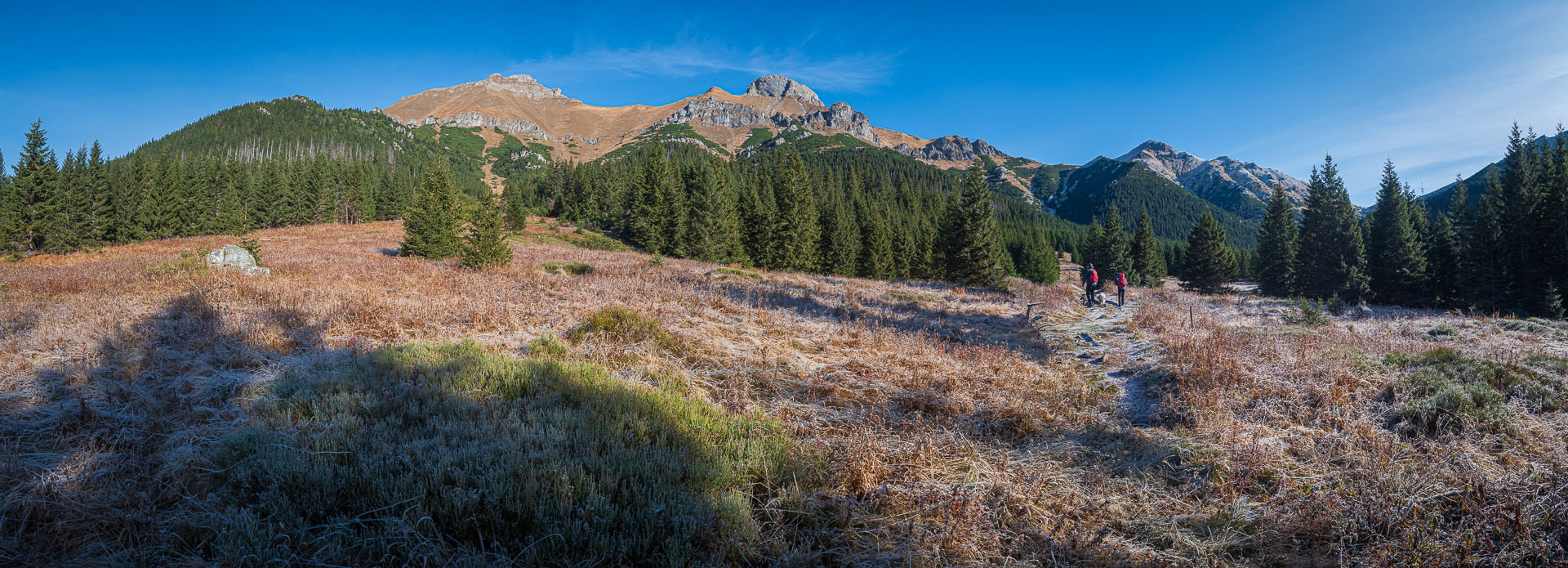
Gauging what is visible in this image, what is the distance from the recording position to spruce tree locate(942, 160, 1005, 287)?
Answer: 31.2 m

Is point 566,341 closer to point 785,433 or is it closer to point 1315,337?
point 785,433

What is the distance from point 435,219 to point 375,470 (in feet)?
72.5

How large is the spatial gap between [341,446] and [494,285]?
9631 millimetres

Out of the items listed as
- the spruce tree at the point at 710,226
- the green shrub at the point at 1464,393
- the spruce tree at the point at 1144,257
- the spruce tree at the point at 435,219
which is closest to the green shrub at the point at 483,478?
the green shrub at the point at 1464,393

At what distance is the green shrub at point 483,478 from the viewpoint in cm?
292

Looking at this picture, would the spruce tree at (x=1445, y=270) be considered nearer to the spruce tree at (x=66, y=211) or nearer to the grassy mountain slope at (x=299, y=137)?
the spruce tree at (x=66, y=211)

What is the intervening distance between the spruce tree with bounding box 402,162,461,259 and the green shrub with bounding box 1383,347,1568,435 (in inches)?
937

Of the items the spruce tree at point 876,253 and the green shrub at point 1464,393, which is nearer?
the green shrub at point 1464,393

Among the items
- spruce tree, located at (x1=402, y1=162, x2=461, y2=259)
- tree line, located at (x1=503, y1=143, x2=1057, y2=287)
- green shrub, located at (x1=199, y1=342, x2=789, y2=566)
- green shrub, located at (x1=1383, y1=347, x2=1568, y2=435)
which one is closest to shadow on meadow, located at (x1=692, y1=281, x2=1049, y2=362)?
green shrub, located at (x1=1383, y1=347, x2=1568, y2=435)

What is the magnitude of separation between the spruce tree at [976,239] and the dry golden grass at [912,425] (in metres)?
19.8

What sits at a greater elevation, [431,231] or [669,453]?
[431,231]

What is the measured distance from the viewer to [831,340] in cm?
962

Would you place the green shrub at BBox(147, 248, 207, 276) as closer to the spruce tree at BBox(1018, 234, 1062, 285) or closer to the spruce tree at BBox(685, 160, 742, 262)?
the spruce tree at BBox(685, 160, 742, 262)

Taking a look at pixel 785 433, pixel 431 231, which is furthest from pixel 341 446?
pixel 431 231
